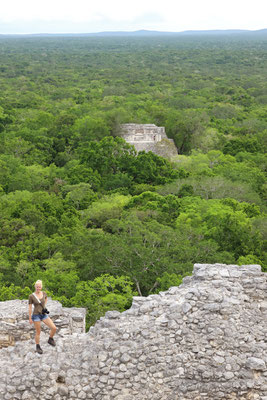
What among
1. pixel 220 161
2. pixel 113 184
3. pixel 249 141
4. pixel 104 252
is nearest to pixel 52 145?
pixel 113 184

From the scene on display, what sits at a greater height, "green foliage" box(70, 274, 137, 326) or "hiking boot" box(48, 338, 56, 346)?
"hiking boot" box(48, 338, 56, 346)

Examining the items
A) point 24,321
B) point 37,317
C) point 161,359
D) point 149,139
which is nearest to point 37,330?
point 37,317

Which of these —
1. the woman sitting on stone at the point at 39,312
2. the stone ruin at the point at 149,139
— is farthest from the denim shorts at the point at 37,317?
the stone ruin at the point at 149,139

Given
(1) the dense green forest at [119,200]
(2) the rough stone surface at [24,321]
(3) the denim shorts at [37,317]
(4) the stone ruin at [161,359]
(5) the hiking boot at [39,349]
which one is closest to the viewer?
(4) the stone ruin at [161,359]

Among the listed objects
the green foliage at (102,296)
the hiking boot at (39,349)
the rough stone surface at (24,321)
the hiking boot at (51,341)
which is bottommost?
the green foliage at (102,296)

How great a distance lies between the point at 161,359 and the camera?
8891 mm

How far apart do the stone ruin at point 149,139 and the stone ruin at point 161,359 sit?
32536mm

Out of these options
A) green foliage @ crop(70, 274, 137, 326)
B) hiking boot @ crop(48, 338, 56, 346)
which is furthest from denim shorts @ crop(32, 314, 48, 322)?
green foliage @ crop(70, 274, 137, 326)

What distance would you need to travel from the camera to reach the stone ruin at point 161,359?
28.5ft

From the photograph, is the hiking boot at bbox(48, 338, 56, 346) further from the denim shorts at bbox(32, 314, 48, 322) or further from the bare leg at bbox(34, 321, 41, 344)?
the denim shorts at bbox(32, 314, 48, 322)

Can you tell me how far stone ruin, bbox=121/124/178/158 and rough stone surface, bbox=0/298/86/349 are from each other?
103 ft

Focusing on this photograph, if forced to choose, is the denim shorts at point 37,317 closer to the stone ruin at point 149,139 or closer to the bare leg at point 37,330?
the bare leg at point 37,330

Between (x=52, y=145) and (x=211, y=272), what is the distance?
35.9m

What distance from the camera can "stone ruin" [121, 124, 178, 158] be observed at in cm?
4169
